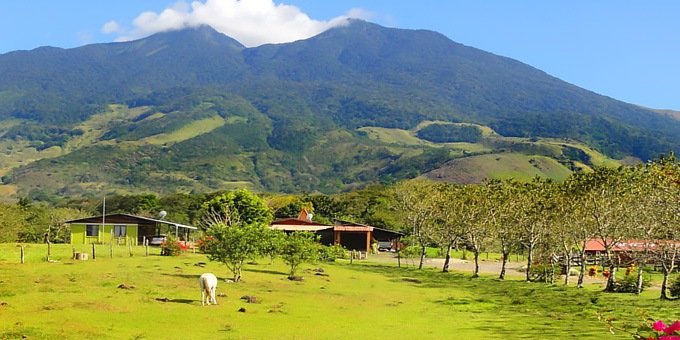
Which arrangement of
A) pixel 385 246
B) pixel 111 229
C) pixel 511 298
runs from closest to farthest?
1. pixel 511 298
2. pixel 111 229
3. pixel 385 246

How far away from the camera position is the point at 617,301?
30828 mm

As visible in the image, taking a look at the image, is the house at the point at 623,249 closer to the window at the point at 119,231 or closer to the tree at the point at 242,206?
the tree at the point at 242,206

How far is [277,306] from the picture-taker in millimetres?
23422

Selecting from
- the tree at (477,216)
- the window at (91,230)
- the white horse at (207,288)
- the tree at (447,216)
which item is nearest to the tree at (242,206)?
the window at (91,230)

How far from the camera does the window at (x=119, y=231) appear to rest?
6588cm

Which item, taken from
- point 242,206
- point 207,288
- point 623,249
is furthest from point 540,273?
point 242,206

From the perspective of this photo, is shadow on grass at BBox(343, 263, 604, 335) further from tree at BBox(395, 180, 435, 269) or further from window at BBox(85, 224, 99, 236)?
window at BBox(85, 224, 99, 236)

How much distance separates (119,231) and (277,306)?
46.3 meters

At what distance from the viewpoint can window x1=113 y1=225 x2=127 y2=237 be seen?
216ft

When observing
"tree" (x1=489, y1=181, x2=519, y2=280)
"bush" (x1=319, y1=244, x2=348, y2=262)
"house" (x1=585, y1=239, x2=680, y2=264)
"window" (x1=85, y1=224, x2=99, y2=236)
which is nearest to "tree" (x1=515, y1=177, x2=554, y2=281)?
"tree" (x1=489, y1=181, x2=519, y2=280)

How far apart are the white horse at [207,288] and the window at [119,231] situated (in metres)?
45.5

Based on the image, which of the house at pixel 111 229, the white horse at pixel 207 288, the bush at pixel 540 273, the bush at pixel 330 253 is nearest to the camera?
the white horse at pixel 207 288

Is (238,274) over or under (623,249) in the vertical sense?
under

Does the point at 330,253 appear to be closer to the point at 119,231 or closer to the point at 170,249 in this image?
the point at 170,249
